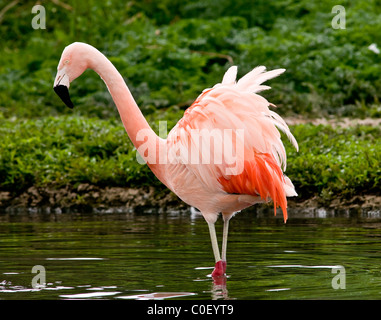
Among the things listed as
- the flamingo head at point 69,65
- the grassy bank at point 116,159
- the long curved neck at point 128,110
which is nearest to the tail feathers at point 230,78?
the long curved neck at point 128,110

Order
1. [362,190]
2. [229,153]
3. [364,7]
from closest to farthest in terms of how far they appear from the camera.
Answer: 1. [229,153]
2. [362,190]
3. [364,7]

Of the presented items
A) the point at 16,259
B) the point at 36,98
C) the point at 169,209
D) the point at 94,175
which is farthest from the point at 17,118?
the point at 16,259

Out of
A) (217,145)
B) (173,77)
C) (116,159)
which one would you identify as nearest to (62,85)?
(217,145)

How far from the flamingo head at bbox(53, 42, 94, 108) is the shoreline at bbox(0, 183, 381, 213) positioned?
3660 millimetres

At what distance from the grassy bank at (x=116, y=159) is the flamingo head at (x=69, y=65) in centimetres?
374

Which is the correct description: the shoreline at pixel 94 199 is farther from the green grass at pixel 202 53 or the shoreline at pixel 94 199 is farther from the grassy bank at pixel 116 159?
the green grass at pixel 202 53

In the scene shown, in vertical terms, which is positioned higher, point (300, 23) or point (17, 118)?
point (300, 23)

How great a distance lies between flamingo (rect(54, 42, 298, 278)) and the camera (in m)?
5.09
